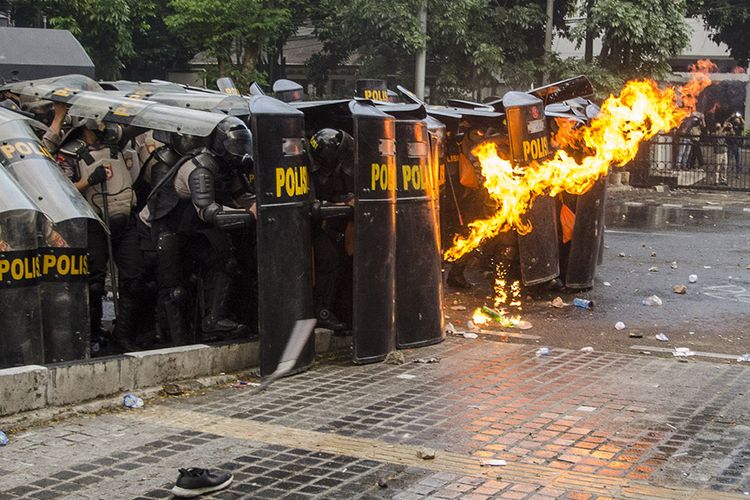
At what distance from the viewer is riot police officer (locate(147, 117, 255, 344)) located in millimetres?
8133

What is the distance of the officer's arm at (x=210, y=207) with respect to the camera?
314 inches

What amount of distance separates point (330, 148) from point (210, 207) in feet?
3.70

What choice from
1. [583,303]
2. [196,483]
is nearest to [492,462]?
[196,483]

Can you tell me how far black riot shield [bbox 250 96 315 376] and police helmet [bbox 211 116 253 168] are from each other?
0.68 feet

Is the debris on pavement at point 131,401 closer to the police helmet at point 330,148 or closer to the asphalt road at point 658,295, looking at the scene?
the police helmet at point 330,148

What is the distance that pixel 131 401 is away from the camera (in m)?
7.24

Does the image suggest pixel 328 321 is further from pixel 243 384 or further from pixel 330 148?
pixel 330 148

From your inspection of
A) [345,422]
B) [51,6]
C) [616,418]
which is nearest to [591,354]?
[616,418]

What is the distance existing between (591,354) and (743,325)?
2293 mm

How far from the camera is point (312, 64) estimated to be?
108ft

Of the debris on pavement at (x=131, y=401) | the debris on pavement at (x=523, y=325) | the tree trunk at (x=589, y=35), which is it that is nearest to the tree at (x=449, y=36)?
the tree trunk at (x=589, y=35)

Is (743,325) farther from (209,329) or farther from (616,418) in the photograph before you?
(209,329)

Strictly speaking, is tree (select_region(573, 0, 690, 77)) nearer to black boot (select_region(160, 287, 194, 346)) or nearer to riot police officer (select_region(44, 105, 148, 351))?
riot police officer (select_region(44, 105, 148, 351))

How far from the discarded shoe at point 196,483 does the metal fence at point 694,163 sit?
23.7 m
